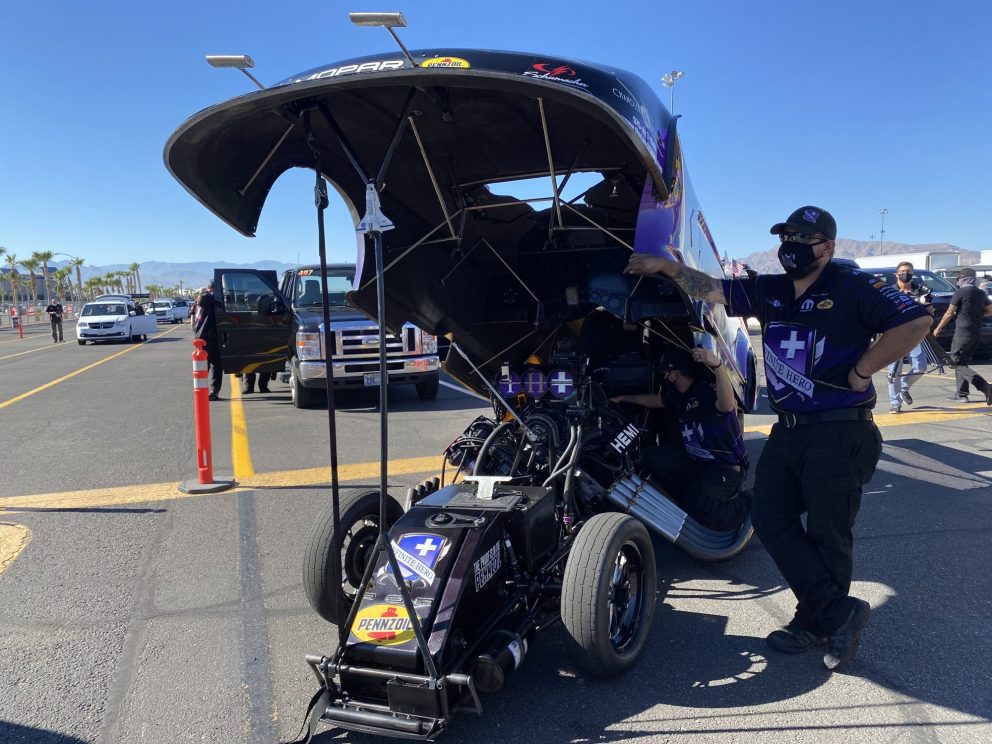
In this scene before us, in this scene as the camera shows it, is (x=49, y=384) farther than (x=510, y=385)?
Yes

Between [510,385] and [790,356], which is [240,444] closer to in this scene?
[510,385]

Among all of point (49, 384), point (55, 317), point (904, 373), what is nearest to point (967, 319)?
point (904, 373)

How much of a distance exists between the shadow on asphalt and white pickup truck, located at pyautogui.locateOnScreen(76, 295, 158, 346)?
2958 cm

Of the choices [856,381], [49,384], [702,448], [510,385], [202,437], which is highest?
[856,381]

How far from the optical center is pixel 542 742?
2816 mm

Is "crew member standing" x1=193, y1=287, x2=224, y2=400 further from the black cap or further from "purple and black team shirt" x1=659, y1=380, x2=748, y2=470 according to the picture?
the black cap

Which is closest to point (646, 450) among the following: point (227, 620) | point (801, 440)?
point (801, 440)

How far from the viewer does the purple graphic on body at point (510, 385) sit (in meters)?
4.99

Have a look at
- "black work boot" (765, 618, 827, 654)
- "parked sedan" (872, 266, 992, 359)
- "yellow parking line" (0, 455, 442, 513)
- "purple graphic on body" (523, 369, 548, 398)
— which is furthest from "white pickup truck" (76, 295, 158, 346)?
"black work boot" (765, 618, 827, 654)

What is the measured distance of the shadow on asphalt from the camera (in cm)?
289

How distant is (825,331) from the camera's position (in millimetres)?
3379

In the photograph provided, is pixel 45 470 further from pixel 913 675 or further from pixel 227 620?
pixel 913 675

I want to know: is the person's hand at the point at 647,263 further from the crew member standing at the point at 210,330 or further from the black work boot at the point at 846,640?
the crew member standing at the point at 210,330

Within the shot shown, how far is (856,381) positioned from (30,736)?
3.95m
